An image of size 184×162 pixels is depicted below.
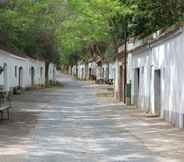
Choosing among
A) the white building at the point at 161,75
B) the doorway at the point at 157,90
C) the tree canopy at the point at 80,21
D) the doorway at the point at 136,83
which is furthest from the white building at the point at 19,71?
the doorway at the point at 157,90

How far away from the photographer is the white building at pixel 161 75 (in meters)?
18.1

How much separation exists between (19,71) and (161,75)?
28.3 m

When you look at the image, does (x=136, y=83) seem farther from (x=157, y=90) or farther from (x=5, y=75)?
(x=5, y=75)

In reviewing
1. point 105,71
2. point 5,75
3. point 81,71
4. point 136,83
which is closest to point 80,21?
point 5,75

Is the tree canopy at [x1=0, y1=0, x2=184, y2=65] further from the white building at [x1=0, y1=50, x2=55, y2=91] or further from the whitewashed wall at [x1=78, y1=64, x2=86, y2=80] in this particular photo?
the whitewashed wall at [x1=78, y1=64, x2=86, y2=80]

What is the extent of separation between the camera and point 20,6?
33.4 meters

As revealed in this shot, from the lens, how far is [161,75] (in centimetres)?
2192

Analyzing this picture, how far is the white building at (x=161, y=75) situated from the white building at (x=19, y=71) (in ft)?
26.8

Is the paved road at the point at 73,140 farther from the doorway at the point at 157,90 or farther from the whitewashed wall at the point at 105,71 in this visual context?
the whitewashed wall at the point at 105,71

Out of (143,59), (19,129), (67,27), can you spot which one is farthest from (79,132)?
(67,27)

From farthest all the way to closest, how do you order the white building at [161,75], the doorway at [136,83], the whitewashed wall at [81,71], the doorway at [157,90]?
the whitewashed wall at [81,71]
the doorway at [136,83]
the doorway at [157,90]
the white building at [161,75]

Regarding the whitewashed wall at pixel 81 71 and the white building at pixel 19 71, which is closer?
the white building at pixel 19 71

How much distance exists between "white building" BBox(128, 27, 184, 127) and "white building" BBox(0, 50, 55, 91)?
818 cm

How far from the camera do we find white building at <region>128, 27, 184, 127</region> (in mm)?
18125
